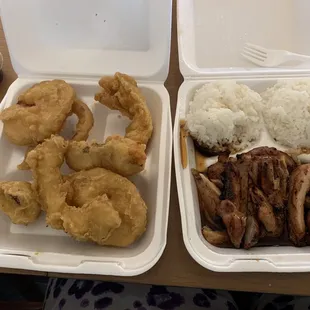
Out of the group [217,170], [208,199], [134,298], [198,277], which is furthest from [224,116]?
[134,298]

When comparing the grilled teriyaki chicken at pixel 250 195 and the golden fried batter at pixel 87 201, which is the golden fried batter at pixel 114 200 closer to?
the golden fried batter at pixel 87 201

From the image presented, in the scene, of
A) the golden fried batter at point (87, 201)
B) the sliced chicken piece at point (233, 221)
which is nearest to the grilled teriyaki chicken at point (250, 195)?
the sliced chicken piece at point (233, 221)

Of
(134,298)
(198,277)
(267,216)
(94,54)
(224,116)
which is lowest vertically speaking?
(134,298)

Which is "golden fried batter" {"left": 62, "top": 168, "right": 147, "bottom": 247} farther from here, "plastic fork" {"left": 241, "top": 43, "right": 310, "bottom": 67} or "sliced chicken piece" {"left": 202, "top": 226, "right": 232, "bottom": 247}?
"plastic fork" {"left": 241, "top": 43, "right": 310, "bottom": 67}

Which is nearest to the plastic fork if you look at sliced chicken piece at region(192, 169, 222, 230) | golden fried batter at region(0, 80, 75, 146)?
sliced chicken piece at region(192, 169, 222, 230)

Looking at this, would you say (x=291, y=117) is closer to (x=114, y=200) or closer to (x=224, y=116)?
(x=224, y=116)
